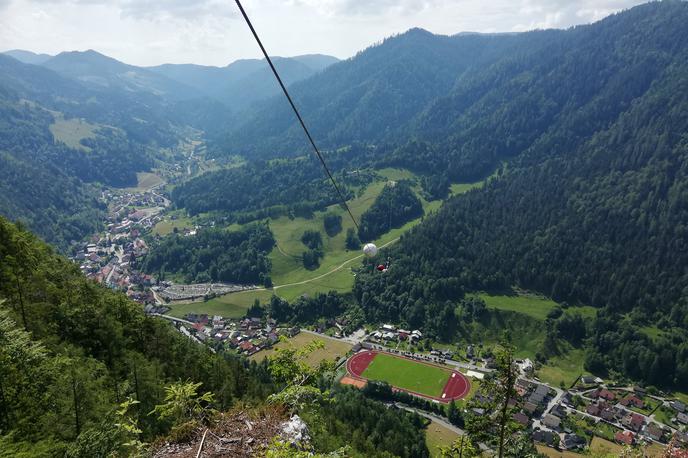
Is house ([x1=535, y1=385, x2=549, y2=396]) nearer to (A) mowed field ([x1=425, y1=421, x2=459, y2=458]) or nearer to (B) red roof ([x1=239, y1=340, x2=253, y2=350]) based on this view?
(A) mowed field ([x1=425, y1=421, x2=459, y2=458])

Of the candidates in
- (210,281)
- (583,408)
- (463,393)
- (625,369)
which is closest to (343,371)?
(463,393)

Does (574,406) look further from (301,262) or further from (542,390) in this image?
(301,262)

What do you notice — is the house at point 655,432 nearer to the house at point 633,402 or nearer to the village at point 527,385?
the village at point 527,385

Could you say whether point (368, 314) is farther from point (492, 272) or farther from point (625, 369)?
point (625, 369)

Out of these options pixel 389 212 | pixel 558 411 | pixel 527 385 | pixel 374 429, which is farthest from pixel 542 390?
pixel 389 212

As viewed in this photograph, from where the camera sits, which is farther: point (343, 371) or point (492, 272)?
point (492, 272)

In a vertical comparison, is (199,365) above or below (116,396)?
below
